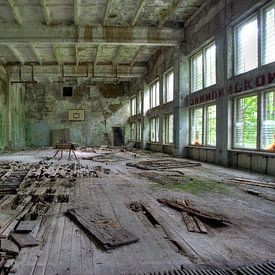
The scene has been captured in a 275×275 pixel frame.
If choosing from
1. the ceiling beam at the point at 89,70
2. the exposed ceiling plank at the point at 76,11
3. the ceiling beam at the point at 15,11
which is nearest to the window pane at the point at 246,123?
the exposed ceiling plank at the point at 76,11

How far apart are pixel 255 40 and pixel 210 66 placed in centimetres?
257

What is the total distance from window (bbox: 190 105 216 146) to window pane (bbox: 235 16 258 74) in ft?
6.35

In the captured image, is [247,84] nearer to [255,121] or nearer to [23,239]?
[255,121]

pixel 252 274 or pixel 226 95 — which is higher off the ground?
pixel 226 95

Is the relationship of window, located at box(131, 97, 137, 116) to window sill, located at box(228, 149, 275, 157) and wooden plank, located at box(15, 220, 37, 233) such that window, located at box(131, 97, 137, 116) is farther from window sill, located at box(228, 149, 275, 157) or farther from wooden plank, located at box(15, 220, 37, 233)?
wooden plank, located at box(15, 220, 37, 233)

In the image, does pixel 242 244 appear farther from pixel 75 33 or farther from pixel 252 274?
pixel 75 33

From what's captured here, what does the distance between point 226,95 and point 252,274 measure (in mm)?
7130

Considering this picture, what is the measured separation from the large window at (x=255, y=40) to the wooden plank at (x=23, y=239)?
621cm

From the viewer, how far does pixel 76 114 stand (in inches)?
904

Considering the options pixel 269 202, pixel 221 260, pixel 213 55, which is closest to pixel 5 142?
pixel 213 55

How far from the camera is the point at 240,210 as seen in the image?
399 centimetres

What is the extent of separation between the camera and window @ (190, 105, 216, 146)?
10.1 m

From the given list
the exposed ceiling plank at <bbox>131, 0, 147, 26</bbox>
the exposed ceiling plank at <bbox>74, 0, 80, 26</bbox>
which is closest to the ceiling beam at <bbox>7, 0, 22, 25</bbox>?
the exposed ceiling plank at <bbox>74, 0, 80, 26</bbox>

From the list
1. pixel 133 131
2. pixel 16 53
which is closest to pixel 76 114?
pixel 133 131
